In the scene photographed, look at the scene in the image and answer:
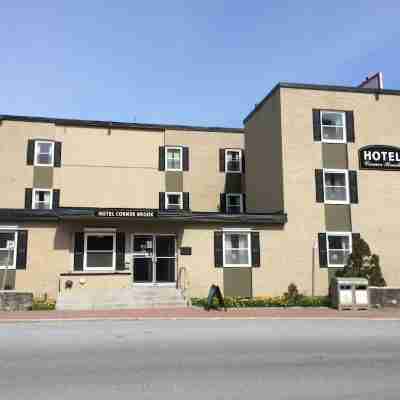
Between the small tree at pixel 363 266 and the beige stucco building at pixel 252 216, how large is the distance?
0.69m

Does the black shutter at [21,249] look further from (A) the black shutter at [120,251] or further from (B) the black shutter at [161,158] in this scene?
(B) the black shutter at [161,158]

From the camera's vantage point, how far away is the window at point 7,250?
1926 centimetres

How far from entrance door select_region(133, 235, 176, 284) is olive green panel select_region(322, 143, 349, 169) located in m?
7.94

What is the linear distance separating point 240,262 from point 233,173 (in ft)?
30.2

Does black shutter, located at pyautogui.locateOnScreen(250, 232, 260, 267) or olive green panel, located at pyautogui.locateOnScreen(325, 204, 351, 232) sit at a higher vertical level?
olive green panel, located at pyautogui.locateOnScreen(325, 204, 351, 232)

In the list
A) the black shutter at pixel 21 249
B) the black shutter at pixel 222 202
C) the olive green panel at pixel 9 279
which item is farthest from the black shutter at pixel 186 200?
the olive green panel at pixel 9 279

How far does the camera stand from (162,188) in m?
28.0

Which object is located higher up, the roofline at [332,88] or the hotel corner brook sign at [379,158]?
the roofline at [332,88]

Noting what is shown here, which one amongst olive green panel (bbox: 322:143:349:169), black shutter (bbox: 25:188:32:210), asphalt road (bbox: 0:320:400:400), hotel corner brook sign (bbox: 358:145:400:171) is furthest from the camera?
black shutter (bbox: 25:188:32:210)

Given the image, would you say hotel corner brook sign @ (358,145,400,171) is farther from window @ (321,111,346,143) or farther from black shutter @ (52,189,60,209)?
black shutter @ (52,189,60,209)

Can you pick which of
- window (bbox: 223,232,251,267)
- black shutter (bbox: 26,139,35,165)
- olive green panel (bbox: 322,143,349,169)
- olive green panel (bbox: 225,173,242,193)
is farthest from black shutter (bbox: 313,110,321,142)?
black shutter (bbox: 26,139,35,165)

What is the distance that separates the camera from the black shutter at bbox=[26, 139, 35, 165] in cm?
2655

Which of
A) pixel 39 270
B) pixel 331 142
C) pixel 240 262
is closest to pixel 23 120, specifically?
pixel 39 270

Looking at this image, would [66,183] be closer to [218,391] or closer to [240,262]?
[240,262]
